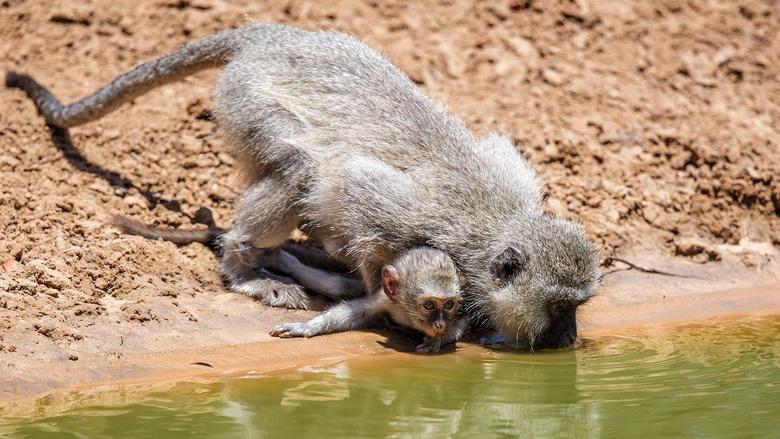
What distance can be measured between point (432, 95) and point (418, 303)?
13.6 feet

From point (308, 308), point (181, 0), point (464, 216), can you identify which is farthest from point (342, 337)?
point (181, 0)

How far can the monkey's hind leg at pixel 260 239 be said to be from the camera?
831 centimetres

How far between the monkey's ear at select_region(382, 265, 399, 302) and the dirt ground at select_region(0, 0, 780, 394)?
1028 mm

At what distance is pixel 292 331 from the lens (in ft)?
25.6

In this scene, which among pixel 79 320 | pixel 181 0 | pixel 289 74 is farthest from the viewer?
pixel 181 0

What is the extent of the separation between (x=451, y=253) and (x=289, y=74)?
1983mm

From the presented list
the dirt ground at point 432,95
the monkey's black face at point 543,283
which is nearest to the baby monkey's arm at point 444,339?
the monkey's black face at point 543,283

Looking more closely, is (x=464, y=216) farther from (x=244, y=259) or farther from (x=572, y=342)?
(x=244, y=259)

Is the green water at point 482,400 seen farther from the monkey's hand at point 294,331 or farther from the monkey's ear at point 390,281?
the monkey's hand at point 294,331

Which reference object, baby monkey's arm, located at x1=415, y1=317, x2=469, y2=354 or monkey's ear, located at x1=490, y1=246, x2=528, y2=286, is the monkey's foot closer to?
baby monkey's arm, located at x1=415, y1=317, x2=469, y2=354

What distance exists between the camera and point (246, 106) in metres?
8.34

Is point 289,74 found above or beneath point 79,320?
above

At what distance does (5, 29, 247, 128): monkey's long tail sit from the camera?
903cm

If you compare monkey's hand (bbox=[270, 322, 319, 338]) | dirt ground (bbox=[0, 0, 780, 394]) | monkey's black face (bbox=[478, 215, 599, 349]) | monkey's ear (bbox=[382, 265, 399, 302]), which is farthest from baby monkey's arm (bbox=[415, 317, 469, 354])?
dirt ground (bbox=[0, 0, 780, 394])
